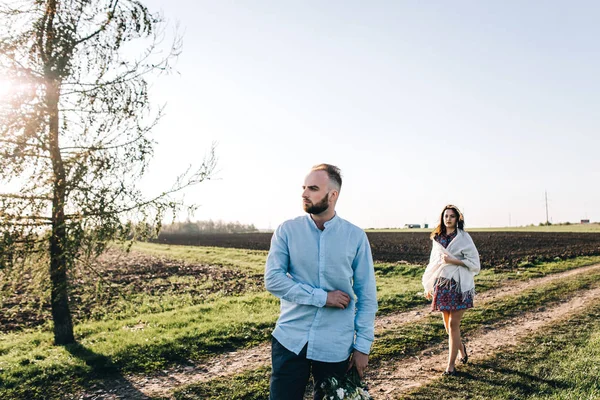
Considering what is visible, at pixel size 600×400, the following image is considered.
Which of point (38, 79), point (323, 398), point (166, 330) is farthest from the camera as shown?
point (166, 330)

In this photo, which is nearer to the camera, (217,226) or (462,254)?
(462,254)

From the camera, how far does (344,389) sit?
9.44ft

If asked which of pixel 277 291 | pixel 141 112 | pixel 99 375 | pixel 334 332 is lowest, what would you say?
pixel 99 375

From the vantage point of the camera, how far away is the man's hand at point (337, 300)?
2938 millimetres

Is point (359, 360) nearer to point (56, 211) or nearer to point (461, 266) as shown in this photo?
point (461, 266)

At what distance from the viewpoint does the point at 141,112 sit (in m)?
8.80

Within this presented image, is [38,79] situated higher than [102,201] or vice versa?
[38,79]

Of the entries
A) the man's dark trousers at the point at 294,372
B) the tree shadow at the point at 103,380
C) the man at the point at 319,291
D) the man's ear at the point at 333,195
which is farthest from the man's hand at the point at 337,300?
the tree shadow at the point at 103,380

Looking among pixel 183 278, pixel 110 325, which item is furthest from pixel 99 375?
pixel 183 278

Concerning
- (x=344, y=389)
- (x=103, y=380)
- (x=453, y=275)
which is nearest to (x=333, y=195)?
(x=344, y=389)

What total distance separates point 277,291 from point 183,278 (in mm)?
17210

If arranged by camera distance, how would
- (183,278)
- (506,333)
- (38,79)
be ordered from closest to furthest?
(38,79), (506,333), (183,278)

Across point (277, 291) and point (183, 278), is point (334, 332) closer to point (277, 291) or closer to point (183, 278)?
point (277, 291)

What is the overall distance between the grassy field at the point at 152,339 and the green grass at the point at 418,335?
0.03 meters
